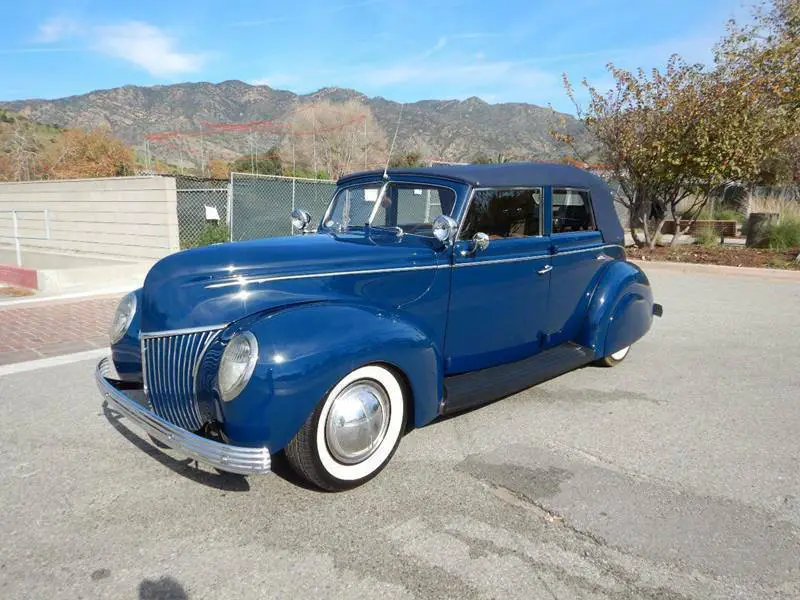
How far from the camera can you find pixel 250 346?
2316mm

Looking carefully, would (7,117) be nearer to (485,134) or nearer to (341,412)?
(485,134)

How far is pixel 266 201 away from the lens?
1188 cm

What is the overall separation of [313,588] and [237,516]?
0.63 meters

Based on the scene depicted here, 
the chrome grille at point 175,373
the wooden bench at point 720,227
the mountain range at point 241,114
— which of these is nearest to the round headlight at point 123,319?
the chrome grille at point 175,373

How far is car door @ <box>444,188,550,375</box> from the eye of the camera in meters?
3.36

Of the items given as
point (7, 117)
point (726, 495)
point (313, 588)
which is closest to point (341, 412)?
point (313, 588)

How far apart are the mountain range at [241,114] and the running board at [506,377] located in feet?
168

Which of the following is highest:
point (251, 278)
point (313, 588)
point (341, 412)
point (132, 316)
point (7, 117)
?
point (7, 117)

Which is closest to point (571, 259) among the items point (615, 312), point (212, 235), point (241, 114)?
Result: point (615, 312)

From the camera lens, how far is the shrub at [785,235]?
12.1 meters

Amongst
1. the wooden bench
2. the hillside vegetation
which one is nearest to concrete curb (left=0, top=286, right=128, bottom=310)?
the wooden bench

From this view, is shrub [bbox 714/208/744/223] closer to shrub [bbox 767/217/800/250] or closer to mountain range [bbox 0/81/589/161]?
shrub [bbox 767/217/800/250]

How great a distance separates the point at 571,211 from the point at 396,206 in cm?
150

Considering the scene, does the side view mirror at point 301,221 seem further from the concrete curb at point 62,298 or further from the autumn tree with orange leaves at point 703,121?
the autumn tree with orange leaves at point 703,121
